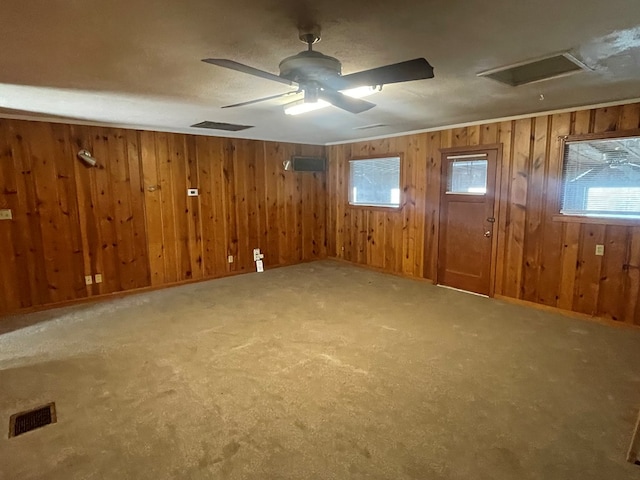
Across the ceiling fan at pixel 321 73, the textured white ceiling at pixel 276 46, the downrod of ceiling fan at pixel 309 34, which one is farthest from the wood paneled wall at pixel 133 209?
the downrod of ceiling fan at pixel 309 34

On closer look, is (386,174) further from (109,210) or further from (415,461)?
(415,461)

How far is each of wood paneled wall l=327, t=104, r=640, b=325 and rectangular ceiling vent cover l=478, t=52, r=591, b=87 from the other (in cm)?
158

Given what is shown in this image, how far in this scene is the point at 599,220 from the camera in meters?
3.92

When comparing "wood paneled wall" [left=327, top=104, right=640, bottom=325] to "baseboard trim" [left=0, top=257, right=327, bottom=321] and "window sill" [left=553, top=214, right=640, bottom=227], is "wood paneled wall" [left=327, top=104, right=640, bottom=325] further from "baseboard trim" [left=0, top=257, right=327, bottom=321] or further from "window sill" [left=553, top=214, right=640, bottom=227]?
"baseboard trim" [left=0, top=257, right=327, bottom=321]

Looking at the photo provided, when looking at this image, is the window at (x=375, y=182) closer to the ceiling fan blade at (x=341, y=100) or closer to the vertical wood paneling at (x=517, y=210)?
the vertical wood paneling at (x=517, y=210)

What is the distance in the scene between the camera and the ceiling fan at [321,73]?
6.22 ft

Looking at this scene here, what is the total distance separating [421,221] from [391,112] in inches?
81.5

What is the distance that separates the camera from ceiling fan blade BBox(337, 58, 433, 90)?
1850mm

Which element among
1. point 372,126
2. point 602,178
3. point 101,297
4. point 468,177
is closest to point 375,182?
point 372,126

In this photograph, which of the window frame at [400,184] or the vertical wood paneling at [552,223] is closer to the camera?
the vertical wood paneling at [552,223]

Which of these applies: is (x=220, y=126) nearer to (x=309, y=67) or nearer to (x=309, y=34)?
(x=309, y=67)

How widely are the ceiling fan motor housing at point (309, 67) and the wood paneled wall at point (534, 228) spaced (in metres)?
3.29

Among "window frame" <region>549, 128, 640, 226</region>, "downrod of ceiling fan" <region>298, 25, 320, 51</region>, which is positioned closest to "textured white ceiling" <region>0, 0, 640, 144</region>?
"downrod of ceiling fan" <region>298, 25, 320, 51</region>

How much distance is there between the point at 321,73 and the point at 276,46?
31 cm
